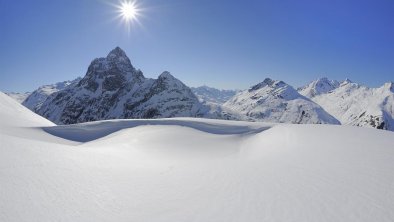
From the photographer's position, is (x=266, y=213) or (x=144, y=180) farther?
(x=144, y=180)

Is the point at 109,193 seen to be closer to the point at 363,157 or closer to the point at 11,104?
the point at 363,157

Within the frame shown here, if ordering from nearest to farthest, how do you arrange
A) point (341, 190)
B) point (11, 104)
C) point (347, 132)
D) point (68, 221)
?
point (68, 221) → point (341, 190) → point (347, 132) → point (11, 104)

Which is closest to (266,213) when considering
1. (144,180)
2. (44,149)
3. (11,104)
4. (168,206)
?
(168,206)

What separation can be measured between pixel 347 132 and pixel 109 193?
415 inches

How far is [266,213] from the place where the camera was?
5320mm

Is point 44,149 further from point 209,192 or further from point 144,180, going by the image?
point 209,192

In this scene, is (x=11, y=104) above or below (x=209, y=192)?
above

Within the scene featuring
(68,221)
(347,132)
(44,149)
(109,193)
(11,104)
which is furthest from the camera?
(11,104)

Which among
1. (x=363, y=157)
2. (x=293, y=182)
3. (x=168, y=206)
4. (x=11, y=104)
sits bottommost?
(x=168, y=206)

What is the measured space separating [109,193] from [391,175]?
6398 mm

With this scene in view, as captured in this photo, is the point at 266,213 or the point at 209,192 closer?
the point at 266,213

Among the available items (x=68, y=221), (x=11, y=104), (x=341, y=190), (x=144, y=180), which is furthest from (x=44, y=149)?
(x=11, y=104)

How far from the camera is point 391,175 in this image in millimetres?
6152

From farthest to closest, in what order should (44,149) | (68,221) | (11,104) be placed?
1. (11,104)
2. (44,149)
3. (68,221)
